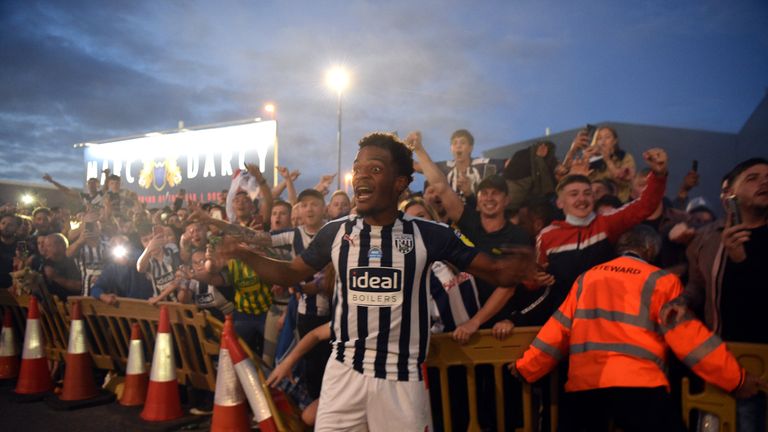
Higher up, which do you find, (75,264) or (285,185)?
(285,185)

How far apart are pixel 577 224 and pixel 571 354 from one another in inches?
51.1

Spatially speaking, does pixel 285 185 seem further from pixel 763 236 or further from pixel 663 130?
pixel 663 130

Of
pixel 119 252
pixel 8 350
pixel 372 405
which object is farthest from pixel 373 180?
pixel 8 350

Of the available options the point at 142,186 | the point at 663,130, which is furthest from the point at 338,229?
the point at 142,186

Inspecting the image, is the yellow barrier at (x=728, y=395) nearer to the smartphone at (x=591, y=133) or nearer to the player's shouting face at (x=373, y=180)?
the player's shouting face at (x=373, y=180)

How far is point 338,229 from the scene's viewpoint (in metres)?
3.01

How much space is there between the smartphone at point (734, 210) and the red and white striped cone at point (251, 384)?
146 inches

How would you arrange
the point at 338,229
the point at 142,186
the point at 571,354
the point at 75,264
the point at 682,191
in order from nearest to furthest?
the point at 338,229
the point at 571,354
the point at 682,191
the point at 75,264
the point at 142,186

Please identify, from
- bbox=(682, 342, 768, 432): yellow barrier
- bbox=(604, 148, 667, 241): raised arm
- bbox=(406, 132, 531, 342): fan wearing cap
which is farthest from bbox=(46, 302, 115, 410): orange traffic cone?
bbox=(682, 342, 768, 432): yellow barrier

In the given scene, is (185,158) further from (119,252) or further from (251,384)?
(251,384)

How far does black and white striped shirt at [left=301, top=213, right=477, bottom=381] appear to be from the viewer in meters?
2.77

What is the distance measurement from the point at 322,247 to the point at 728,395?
8.53 feet

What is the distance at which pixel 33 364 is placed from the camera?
640 cm

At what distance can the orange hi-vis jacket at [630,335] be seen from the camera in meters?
3.02
